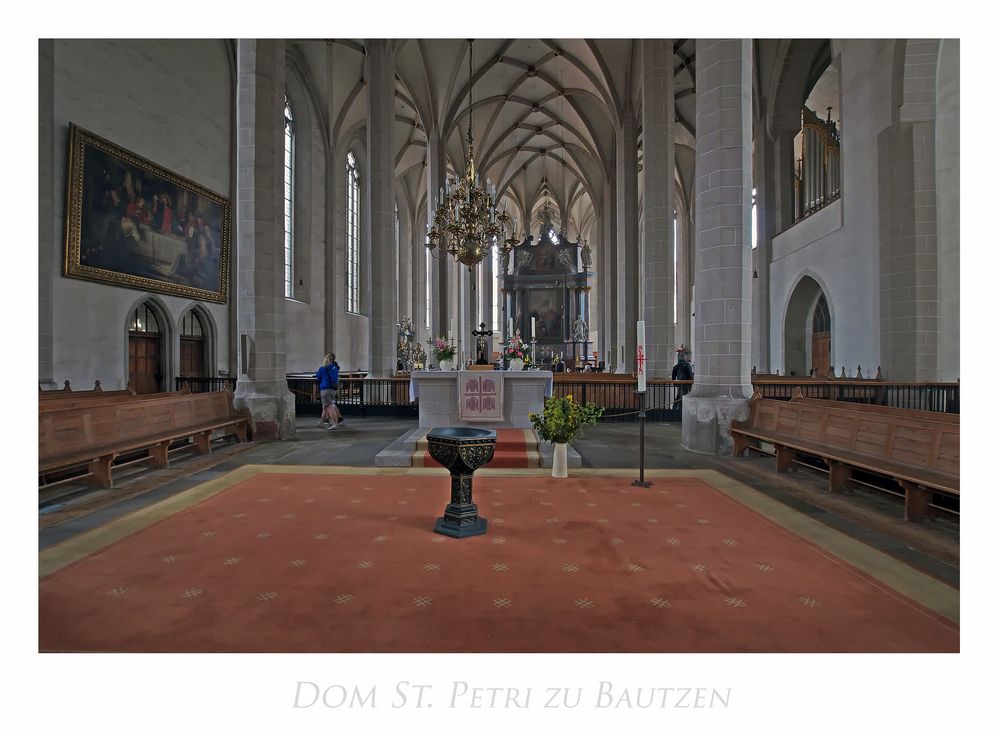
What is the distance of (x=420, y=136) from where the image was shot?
26.4 m

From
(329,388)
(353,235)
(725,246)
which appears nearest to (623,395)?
(725,246)

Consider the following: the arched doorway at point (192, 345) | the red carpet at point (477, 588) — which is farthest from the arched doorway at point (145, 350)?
the red carpet at point (477, 588)

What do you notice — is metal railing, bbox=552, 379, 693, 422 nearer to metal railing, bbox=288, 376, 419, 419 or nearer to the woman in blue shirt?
metal railing, bbox=288, 376, 419, 419

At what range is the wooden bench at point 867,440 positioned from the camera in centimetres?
450

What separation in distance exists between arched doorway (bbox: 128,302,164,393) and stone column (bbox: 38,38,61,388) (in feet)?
8.57

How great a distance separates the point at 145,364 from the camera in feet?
45.0

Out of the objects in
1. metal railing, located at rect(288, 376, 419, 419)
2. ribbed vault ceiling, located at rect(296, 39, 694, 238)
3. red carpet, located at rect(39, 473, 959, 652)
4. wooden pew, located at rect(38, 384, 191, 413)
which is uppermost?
ribbed vault ceiling, located at rect(296, 39, 694, 238)

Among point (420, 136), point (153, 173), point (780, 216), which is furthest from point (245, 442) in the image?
point (420, 136)

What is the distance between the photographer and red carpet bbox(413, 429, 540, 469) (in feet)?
22.9

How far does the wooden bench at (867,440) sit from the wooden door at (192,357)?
1419cm

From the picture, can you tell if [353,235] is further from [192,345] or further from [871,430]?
[871,430]

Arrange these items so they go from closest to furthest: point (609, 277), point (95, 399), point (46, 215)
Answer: point (95, 399) → point (46, 215) → point (609, 277)

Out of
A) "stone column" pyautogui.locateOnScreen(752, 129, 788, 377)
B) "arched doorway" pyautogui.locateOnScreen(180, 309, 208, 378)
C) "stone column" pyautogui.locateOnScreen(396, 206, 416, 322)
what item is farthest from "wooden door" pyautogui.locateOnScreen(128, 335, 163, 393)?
"stone column" pyautogui.locateOnScreen(752, 129, 788, 377)

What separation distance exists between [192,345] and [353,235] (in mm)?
10236
